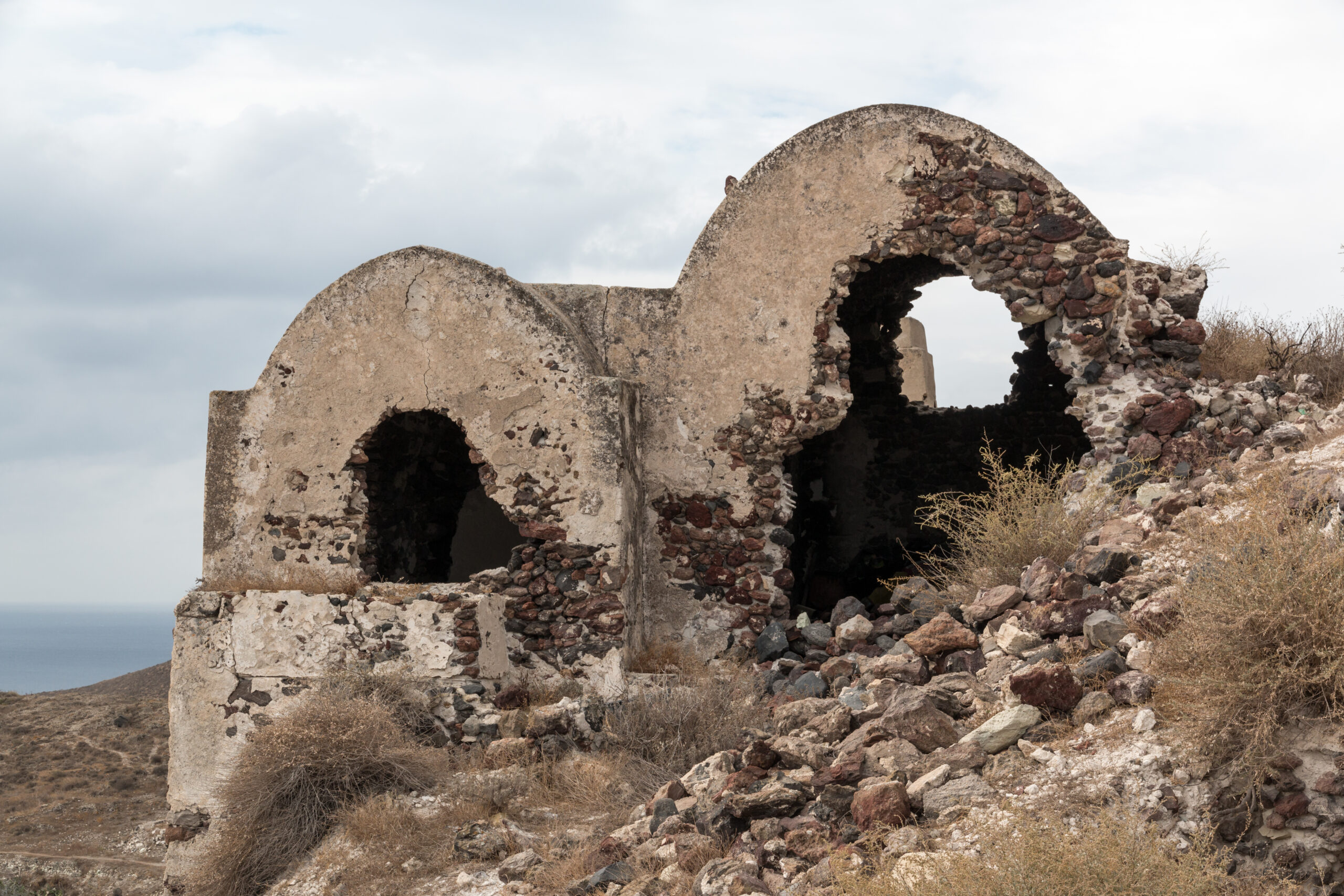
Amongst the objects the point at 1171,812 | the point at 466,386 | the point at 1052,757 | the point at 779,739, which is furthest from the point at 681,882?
the point at 466,386

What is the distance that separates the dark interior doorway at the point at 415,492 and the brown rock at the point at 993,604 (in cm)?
412

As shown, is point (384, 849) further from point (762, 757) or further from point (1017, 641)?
point (1017, 641)

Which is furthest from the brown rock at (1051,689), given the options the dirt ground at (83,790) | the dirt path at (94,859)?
the dirt path at (94,859)

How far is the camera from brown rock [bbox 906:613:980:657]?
5.70 m

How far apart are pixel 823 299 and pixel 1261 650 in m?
4.25

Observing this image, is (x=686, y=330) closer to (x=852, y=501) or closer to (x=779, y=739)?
(x=779, y=739)

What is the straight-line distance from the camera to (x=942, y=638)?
5.76m

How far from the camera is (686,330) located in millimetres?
7914

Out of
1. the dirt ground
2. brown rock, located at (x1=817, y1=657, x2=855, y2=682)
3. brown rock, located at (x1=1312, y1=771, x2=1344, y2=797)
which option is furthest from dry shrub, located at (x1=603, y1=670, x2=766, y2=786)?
the dirt ground

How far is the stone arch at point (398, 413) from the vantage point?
24.1 ft

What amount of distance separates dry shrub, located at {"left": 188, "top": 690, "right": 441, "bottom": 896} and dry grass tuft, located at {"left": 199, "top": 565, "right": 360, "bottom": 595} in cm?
102

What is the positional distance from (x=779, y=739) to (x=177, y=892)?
4427 millimetres

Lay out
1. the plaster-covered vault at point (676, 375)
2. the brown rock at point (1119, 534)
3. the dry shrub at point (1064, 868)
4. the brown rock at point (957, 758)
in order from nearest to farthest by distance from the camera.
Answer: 1. the dry shrub at point (1064, 868)
2. the brown rock at point (957, 758)
3. the brown rock at point (1119, 534)
4. the plaster-covered vault at point (676, 375)

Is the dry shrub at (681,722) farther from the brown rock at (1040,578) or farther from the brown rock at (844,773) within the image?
the brown rock at (1040,578)
